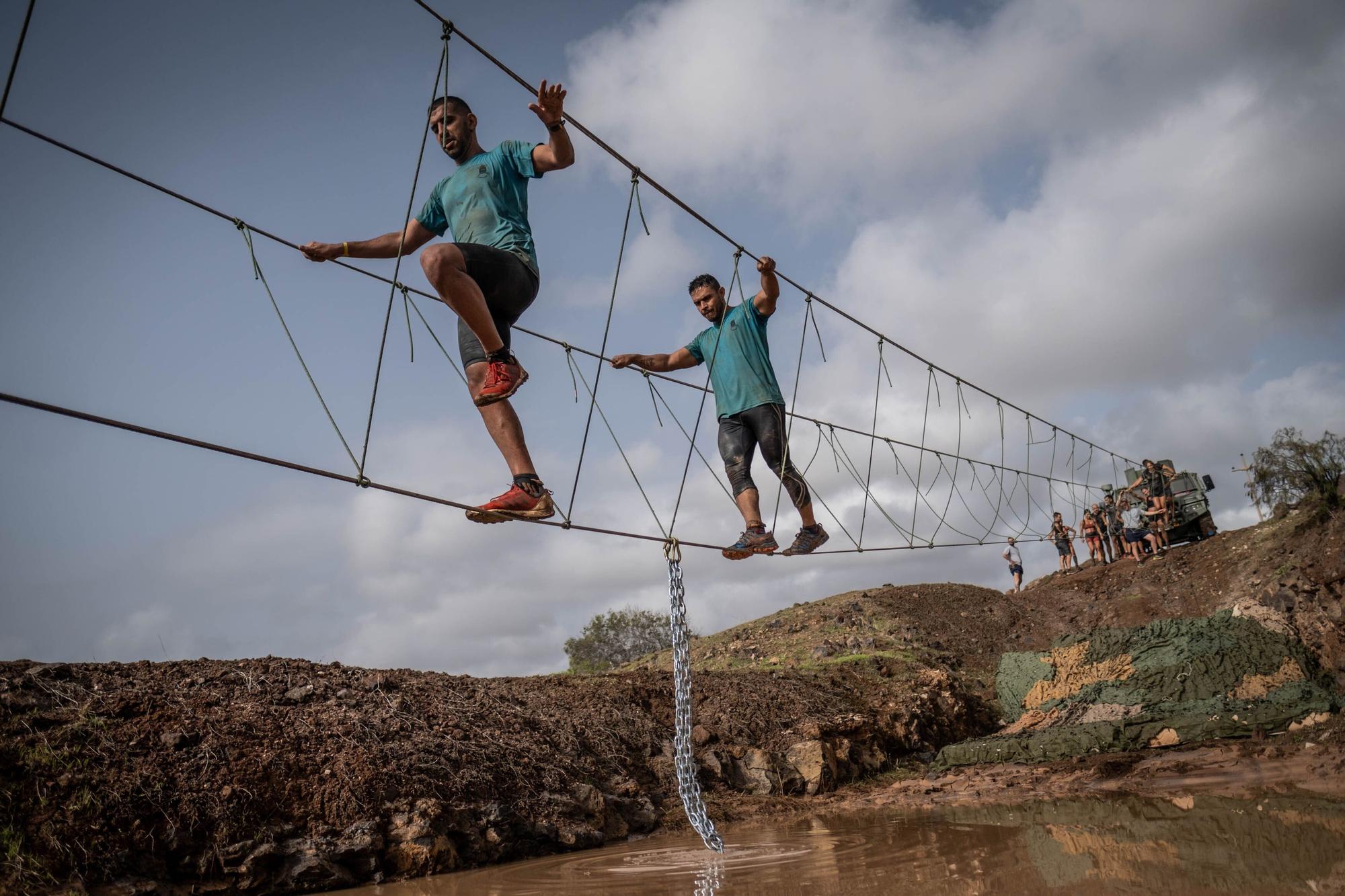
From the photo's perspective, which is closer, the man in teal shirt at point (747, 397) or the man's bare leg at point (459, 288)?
the man's bare leg at point (459, 288)

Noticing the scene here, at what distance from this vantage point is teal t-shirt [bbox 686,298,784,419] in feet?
18.2

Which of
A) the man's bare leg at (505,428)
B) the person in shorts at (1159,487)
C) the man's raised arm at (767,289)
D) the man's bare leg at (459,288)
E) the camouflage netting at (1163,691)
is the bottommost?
the camouflage netting at (1163,691)

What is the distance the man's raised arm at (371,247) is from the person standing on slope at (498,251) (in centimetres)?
3

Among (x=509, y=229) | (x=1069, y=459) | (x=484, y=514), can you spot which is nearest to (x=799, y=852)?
(x=484, y=514)

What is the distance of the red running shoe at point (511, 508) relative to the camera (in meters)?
3.81

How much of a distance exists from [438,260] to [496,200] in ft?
2.01

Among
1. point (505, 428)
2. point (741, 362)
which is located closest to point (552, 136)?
point (505, 428)

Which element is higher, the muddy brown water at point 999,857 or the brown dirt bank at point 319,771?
the brown dirt bank at point 319,771

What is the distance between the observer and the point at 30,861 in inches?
180

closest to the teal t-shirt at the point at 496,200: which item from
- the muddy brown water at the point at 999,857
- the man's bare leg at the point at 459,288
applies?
the man's bare leg at the point at 459,288

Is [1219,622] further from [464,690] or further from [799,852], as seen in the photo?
[464,690]

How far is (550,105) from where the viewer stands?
3639mm

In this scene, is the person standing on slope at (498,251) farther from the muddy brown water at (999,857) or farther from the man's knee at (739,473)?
the muddy brown water at (999,857)

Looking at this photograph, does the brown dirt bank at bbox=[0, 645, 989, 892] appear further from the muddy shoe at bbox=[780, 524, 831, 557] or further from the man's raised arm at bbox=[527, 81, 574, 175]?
the man's raised arm at bbox=[527, 81, 574, 175]
